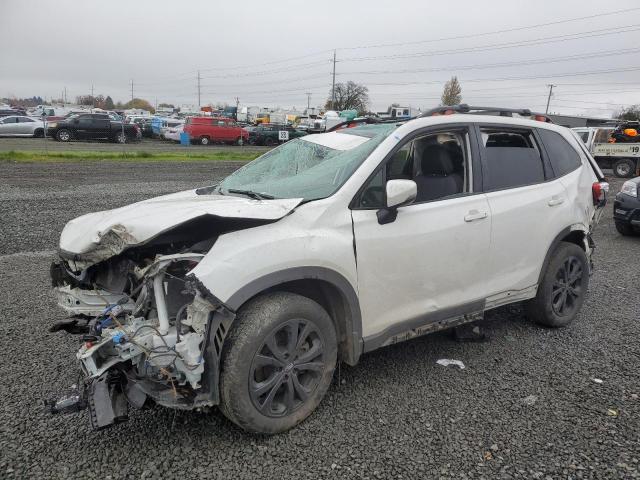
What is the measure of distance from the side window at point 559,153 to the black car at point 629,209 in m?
4.77

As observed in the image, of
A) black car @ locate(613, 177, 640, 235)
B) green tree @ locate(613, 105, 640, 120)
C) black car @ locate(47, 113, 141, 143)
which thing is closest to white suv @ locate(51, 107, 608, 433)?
black car @ locate(613, 177, 640, 235)

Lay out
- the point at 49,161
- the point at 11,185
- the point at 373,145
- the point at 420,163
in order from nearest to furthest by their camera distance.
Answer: the point at 373,145 → the point at 420,163 → the point at 11,185 → the point at 49,161

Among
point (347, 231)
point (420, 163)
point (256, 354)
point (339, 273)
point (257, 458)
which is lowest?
point (257, 458)

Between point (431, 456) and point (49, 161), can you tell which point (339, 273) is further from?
point (49, 161)

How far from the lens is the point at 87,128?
29.4 metres

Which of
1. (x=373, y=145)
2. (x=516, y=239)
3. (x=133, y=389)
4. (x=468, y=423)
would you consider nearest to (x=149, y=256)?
(x=133, y=389)

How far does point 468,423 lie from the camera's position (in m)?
3.06

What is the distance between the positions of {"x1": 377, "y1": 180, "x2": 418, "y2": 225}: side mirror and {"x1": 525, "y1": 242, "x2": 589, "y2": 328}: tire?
1.94 metres

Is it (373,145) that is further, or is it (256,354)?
(373,145)

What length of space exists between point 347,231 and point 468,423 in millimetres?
1396

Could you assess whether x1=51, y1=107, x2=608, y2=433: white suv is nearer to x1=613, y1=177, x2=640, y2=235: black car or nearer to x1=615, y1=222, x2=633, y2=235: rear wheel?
x1=613, y1=177, x2=640, y2=235: black car

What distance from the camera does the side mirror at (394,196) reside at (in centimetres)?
310

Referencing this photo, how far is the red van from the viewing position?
109ft

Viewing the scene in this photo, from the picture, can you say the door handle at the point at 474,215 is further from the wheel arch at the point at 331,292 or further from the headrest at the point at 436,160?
the wheel arch at the point at 331,292
